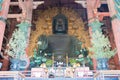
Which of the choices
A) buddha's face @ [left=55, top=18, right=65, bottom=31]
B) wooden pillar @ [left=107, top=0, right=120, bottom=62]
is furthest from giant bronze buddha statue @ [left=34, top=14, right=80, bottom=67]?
wooden pillar @ [left=107, top=0, right=120, bottom=62]

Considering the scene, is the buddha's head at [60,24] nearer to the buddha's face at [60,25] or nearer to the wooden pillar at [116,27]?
the buddha's face at [60,25]

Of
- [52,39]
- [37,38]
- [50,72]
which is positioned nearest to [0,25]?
[50,72]

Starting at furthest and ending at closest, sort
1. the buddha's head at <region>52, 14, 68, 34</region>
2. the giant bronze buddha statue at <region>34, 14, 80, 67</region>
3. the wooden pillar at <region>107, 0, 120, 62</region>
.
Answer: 1. the buddha's head at <region>52, 14, 68, 34</region>
2. the giant bronze buddha statue at <region>34, 14, 80, 67</region>
3. the wooden pillar at <region>107, 0, 120, 62</region>

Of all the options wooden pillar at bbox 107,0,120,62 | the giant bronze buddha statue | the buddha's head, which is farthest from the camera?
the buddha's head

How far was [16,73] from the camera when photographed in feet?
9.05

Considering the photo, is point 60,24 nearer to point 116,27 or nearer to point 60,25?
point 60,25

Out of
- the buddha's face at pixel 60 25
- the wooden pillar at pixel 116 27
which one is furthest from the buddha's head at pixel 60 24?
the wooden pillar at pixel 116 27

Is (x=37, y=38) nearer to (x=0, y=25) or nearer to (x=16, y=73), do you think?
(x=0, y=25)

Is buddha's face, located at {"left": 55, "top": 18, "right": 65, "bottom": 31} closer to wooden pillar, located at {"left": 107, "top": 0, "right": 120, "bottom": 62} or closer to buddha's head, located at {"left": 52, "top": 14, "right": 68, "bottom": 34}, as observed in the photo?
buddha's head, located at {"left": 52, "top": 14, "right": 68, "bottom": 34}

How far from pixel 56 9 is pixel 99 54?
12.2 feet

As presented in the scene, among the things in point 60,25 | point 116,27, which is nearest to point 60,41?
point 60,25

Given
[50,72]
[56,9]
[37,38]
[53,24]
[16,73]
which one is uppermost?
[56,9]

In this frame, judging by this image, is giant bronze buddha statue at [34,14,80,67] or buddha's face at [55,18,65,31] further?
buddha's face at [55,18,65,31]

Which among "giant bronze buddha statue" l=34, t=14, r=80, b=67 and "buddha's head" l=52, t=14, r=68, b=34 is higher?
"buddha's head" l=52, t=14, r=68, b=34
